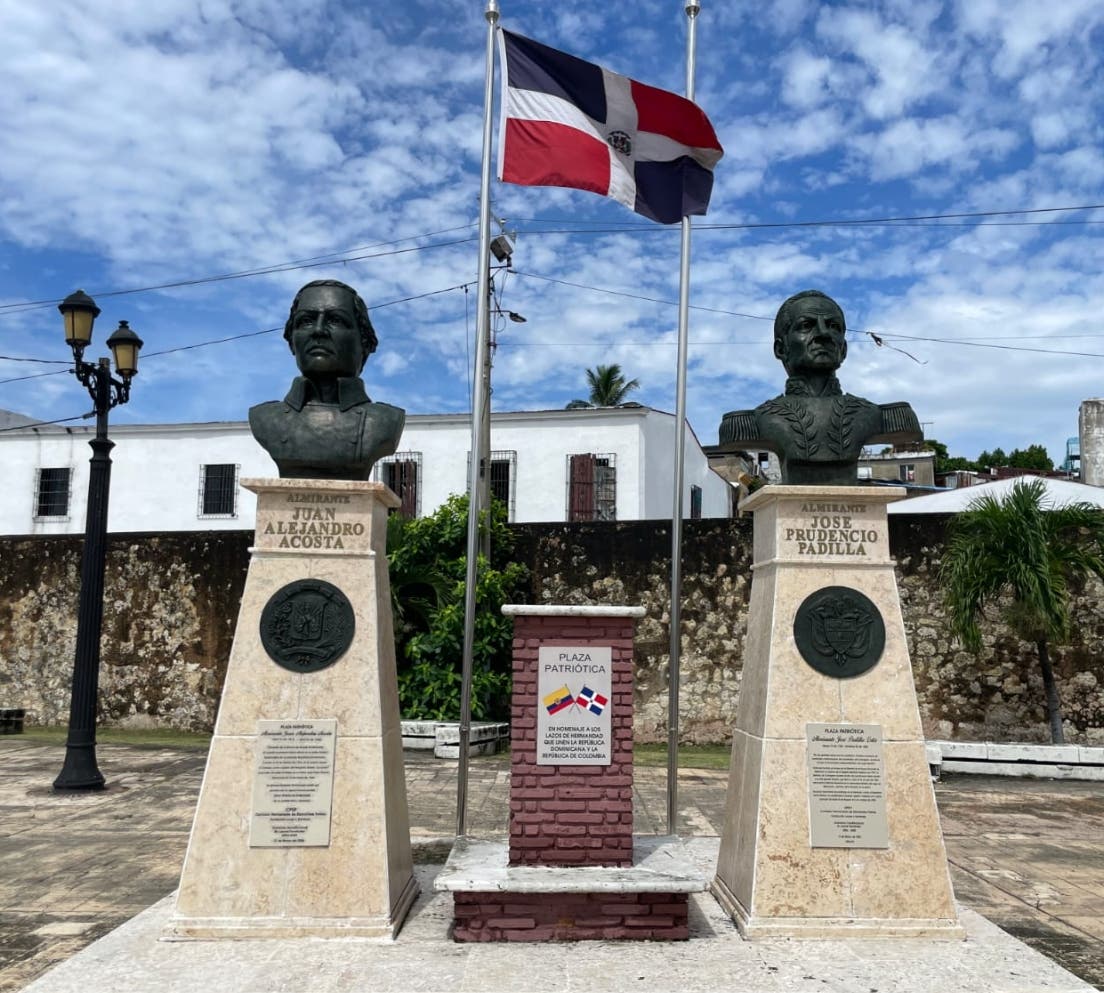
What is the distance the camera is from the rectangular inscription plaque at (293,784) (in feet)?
13.1

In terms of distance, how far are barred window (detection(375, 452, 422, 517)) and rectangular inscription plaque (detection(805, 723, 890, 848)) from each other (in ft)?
46.0

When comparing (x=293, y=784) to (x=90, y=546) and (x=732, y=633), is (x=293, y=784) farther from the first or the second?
(x=732, y=633)

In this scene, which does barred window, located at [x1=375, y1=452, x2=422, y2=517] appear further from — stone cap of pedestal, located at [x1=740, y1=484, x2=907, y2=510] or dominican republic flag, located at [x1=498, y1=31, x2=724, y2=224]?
stone cap of pedestal, located at [x1=740, y1=484, x2=907, y2=510]

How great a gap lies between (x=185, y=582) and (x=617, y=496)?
792 cm

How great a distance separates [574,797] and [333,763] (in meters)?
1.06

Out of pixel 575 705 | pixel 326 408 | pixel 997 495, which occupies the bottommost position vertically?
pixel 575 705

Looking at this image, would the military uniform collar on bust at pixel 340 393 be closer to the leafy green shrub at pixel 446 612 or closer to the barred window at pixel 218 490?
the leafy green shrub at pixel 446 612

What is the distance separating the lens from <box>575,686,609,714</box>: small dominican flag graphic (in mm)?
4168

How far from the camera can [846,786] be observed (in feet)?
13.4

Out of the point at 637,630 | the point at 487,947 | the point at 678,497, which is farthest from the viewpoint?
the point at 637,630

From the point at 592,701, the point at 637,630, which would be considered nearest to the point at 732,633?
the point at 637,630

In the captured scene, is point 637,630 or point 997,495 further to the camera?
point 997,495

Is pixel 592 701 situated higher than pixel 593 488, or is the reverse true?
pixel 593 488

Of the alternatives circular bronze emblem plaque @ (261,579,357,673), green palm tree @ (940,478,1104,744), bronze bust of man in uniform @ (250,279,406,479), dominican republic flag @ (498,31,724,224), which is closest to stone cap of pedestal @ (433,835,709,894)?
circular bronze emblem plaque @ (261,579,357,673)
